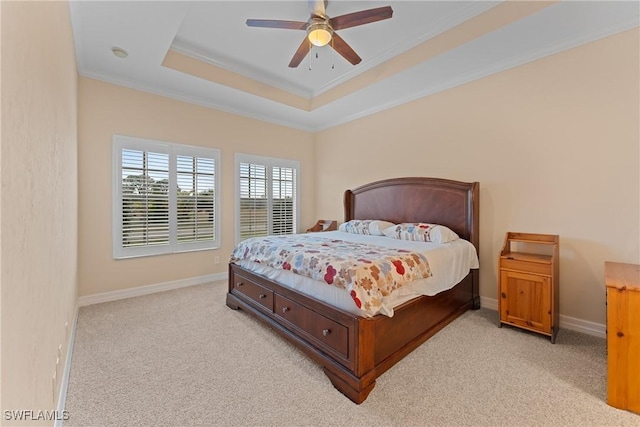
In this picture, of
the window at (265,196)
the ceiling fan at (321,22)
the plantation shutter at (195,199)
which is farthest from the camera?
the window at (265,196)

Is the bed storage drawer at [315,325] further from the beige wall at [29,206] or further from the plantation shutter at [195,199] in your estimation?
the plantation shutter at [195,199]

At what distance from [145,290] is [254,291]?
1899 millimetres

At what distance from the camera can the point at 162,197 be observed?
3850 mm

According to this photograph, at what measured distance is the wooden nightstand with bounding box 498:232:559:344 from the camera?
248 centimetres

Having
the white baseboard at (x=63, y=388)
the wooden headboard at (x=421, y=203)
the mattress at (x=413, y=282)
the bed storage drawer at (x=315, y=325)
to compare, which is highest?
the wooden headboard at (x=421, y=203)

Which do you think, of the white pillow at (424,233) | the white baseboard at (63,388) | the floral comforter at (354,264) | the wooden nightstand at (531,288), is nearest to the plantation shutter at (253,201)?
the floral comforter at (354,264)

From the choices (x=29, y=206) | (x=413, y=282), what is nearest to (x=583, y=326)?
(x=413, y=282)

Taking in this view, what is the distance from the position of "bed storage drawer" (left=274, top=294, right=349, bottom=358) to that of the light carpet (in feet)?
0.73

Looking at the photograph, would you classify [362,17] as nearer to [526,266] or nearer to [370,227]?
[370,227]

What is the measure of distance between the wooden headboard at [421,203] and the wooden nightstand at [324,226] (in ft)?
1.35

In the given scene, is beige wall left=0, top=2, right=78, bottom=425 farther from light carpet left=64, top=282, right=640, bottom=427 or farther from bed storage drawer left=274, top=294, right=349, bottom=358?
bed storage drawer left=274, top=294, right=349, bottom=358

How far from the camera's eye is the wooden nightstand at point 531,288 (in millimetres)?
2482

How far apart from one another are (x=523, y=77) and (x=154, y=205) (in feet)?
15.8

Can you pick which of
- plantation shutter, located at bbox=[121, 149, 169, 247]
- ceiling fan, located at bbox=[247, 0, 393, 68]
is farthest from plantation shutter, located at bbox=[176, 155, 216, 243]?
ceiling fan, located at bbox=[247, 0, 393, 68]
